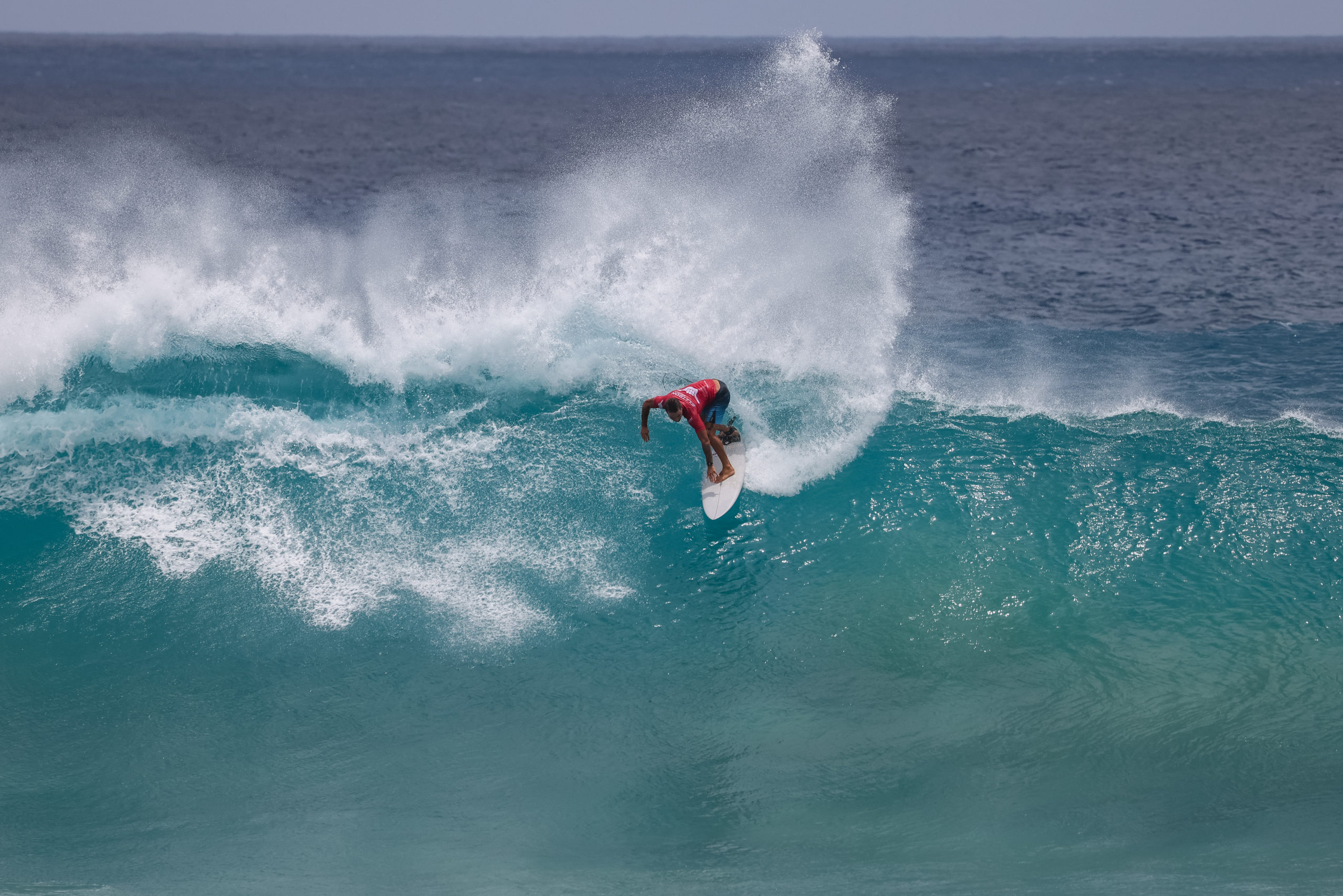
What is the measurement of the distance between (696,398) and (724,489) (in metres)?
1.29

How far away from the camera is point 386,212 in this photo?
29.2 meters

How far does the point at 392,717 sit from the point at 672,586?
9.86ft

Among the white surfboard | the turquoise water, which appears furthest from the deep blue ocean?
the white surfboard

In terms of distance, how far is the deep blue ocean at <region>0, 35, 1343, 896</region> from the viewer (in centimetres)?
786

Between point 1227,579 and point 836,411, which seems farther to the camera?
point 836,411

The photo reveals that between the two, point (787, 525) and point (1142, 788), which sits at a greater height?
point (787, 525)

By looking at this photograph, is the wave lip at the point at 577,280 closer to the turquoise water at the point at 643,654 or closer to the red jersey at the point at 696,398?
the turquoise water at the point at 643,654

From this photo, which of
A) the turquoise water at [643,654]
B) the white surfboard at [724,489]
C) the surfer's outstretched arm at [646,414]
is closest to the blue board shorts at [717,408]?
the white surfboard at [724,489]

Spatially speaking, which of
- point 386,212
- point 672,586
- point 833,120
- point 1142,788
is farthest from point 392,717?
point 386,212

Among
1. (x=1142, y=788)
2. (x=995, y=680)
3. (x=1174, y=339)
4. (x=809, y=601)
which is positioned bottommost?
(x=1142, y=788)

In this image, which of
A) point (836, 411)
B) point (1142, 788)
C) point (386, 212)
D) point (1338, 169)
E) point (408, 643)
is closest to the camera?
point (1142, 788)

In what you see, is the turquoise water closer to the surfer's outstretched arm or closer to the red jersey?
the surfer's outstretched arm

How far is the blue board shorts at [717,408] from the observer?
11239 millimetres

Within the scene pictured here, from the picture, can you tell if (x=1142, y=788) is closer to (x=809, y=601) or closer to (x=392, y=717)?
(x=809, y=601)
